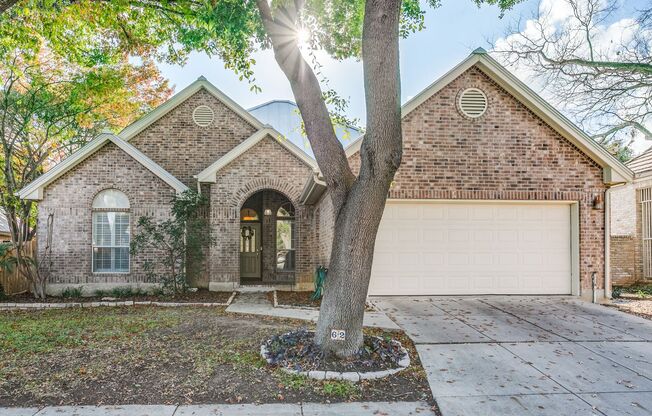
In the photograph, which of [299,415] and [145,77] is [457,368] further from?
[145,77]

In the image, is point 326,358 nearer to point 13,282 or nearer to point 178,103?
point 13,282

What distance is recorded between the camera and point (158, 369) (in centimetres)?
600

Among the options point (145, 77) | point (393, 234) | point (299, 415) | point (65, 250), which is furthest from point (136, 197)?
point (299, 415)

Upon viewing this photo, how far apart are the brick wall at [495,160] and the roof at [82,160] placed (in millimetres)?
5918

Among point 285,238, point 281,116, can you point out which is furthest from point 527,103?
point 281,116

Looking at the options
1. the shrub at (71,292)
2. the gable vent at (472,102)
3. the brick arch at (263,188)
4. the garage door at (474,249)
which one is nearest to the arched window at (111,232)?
the shrub at (71,292)

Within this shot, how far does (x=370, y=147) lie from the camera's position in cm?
598

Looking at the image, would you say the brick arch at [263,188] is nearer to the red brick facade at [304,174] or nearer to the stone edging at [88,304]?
the red brick facade at [304,174]

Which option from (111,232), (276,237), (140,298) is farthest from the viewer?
(276,237)

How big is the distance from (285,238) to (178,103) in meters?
5.67

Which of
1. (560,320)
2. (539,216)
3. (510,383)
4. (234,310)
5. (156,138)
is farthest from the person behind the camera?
(156,138)

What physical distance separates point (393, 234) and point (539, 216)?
348 centimetres

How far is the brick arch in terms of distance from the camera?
45.6 feet

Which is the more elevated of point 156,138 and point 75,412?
point 156,138
